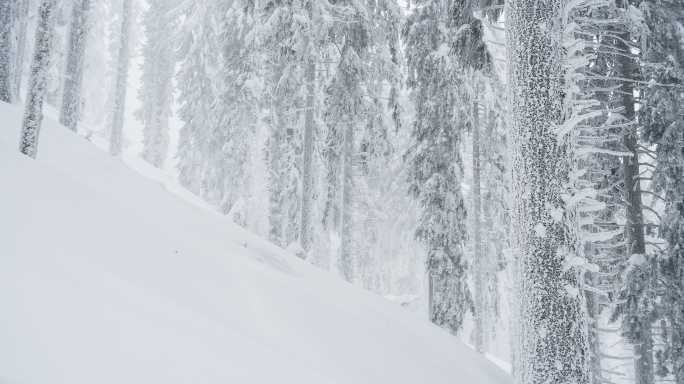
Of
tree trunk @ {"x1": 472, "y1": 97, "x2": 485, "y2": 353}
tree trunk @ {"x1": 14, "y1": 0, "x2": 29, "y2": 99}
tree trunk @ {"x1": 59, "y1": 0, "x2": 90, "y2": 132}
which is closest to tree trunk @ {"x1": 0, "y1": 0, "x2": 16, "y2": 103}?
tree trunk @ {"x1": 14, "y1": 0, "x2": 29, "y2": 99}

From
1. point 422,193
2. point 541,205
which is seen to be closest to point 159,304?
point 541,205

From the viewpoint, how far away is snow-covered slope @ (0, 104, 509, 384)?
324 centimetres

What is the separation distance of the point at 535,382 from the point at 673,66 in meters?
6.65

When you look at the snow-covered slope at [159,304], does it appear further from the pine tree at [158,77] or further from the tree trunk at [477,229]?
the pine tree at [158,77]

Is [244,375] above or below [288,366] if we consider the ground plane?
above

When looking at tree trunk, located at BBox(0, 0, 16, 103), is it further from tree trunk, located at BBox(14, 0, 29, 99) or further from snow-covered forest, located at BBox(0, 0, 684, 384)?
tree trunk, located at BBox(14, 0, 29, 99)

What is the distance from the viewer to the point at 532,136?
16.8ft

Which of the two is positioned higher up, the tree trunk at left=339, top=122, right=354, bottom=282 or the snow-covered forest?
the snow-covered forest

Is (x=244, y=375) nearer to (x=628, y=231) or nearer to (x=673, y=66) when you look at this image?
(x=628, y=231)

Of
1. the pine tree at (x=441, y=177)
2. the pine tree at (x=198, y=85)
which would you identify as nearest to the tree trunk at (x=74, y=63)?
the pine tree at (x=198, y=85)

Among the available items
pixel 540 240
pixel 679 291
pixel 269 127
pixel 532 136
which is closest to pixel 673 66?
pixel 679 291

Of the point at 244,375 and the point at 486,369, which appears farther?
the point at 486,369

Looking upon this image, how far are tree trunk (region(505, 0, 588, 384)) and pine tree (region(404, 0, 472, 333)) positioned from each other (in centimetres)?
633

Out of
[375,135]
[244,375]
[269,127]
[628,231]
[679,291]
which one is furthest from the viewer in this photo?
[269,127]
